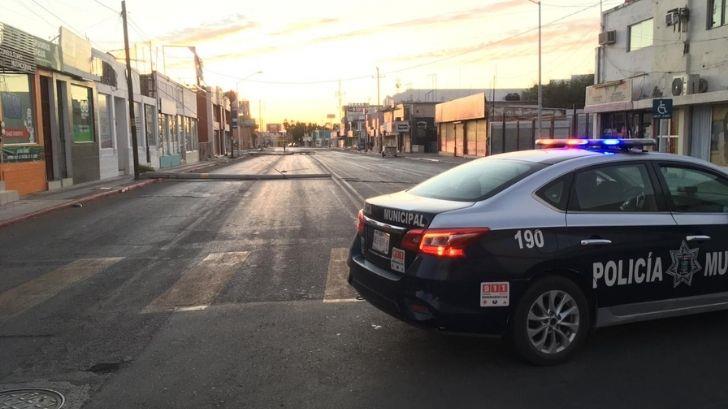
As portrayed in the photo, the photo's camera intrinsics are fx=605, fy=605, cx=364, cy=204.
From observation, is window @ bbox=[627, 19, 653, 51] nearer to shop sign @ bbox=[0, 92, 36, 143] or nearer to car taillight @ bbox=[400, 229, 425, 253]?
shop sign @ bbox=[0, 92, 36, 143]

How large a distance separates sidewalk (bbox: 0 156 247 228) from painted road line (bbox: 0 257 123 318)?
5.61 m

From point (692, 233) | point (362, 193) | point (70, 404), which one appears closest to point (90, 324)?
point (70, 404)

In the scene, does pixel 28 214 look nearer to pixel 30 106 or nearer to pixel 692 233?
pixel 30 106

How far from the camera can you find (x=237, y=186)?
2216 cm

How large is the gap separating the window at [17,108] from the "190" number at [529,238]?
1731 centimetres

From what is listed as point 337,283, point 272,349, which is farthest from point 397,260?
point 337,283

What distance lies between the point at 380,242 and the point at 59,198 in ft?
51.4

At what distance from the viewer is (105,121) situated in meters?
27.4

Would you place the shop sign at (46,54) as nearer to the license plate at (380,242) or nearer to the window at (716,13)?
the license plate at (380,242)

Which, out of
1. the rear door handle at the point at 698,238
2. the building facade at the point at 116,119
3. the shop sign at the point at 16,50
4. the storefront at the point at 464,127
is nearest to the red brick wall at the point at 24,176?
the shop sign at the point at 16,50

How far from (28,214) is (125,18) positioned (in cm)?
1471

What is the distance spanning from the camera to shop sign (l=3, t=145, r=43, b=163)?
17453mm

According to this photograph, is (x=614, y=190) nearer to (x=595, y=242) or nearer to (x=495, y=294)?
(x=595, y=242)

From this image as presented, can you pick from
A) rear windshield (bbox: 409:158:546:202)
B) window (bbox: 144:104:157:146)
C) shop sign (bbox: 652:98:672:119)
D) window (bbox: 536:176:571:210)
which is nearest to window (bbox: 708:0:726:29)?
shop sign (bbox: 652:98:672:119)
